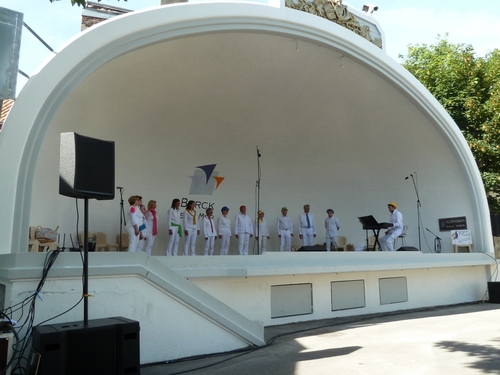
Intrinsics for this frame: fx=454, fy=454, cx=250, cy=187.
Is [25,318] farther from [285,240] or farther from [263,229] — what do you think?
[285,240]

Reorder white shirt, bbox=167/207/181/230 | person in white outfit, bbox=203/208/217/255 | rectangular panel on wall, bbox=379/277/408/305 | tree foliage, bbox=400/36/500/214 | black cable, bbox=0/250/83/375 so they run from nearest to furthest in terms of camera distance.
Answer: black cable, bbox=0/250/83/375 < rectangular panel on wall, bbox=379/277/408/305 < white shirt, bbox=167/207/181/230 < person in white outfit, bbox=203/208/217/255 < tree foliage, bbox=400/36/500/214

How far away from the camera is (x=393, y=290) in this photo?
11586mm

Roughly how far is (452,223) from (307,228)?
4843 mm

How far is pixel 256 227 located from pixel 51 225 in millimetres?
6244

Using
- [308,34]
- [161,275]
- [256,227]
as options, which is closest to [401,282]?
[256,227]

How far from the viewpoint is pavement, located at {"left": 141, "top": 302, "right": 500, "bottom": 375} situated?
222 inches

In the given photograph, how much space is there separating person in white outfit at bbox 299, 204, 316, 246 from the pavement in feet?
17.1

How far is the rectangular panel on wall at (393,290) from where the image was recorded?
1135 centimetres

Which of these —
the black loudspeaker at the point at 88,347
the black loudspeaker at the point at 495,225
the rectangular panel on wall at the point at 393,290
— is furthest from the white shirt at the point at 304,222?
the black loudspeaker at the point at 88,347

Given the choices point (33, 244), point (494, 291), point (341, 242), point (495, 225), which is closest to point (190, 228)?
point (33, 244)

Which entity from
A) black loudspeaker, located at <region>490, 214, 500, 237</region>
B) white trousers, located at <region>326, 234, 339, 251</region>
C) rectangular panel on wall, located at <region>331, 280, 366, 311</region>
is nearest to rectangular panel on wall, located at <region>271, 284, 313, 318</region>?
rectangular panel on wall, located at <region>331, 280, 366, 311</region>

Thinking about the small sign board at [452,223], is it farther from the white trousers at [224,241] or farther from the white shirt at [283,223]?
the white trousers at [224,241]

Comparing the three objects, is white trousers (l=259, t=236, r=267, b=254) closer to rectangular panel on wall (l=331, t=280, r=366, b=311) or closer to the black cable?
rectangular panel on wall (l=331, t=280, r=366, b=311)

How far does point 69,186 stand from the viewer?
5.28m
